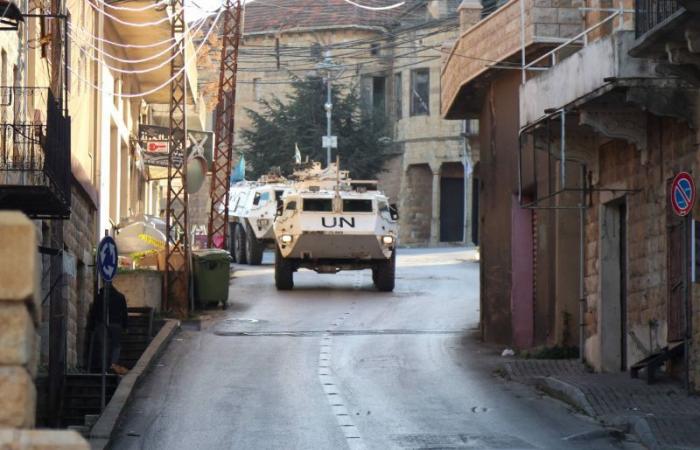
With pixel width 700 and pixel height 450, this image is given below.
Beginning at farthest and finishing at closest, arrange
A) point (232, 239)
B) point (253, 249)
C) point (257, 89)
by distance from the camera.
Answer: point (257, 89), point (232, 239), point (253, 249)

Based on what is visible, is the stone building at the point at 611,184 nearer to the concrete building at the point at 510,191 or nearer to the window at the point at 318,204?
the concrete building at the point at 510,191

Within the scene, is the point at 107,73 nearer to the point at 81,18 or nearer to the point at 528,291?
the point at 81,18

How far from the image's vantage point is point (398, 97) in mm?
70812

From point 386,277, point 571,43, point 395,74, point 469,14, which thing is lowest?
point 386,277

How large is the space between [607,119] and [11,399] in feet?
44.0

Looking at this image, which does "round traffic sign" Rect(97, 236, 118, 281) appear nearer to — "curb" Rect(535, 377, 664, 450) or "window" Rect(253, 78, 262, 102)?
"curb" Rect(535, 377, 664, 450)

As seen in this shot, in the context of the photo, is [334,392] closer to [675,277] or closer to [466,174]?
[675,277]

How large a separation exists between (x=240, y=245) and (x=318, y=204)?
8461 millimetres

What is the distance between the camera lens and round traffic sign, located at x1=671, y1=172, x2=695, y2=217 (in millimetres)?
15102

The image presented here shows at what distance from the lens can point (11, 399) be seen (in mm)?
5262

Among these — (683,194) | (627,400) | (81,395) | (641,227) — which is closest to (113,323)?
(81,395)

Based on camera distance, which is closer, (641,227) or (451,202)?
(641,227)

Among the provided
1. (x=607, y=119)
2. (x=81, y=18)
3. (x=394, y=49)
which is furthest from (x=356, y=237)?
(x=394, y=49)

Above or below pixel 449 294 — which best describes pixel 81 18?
above
